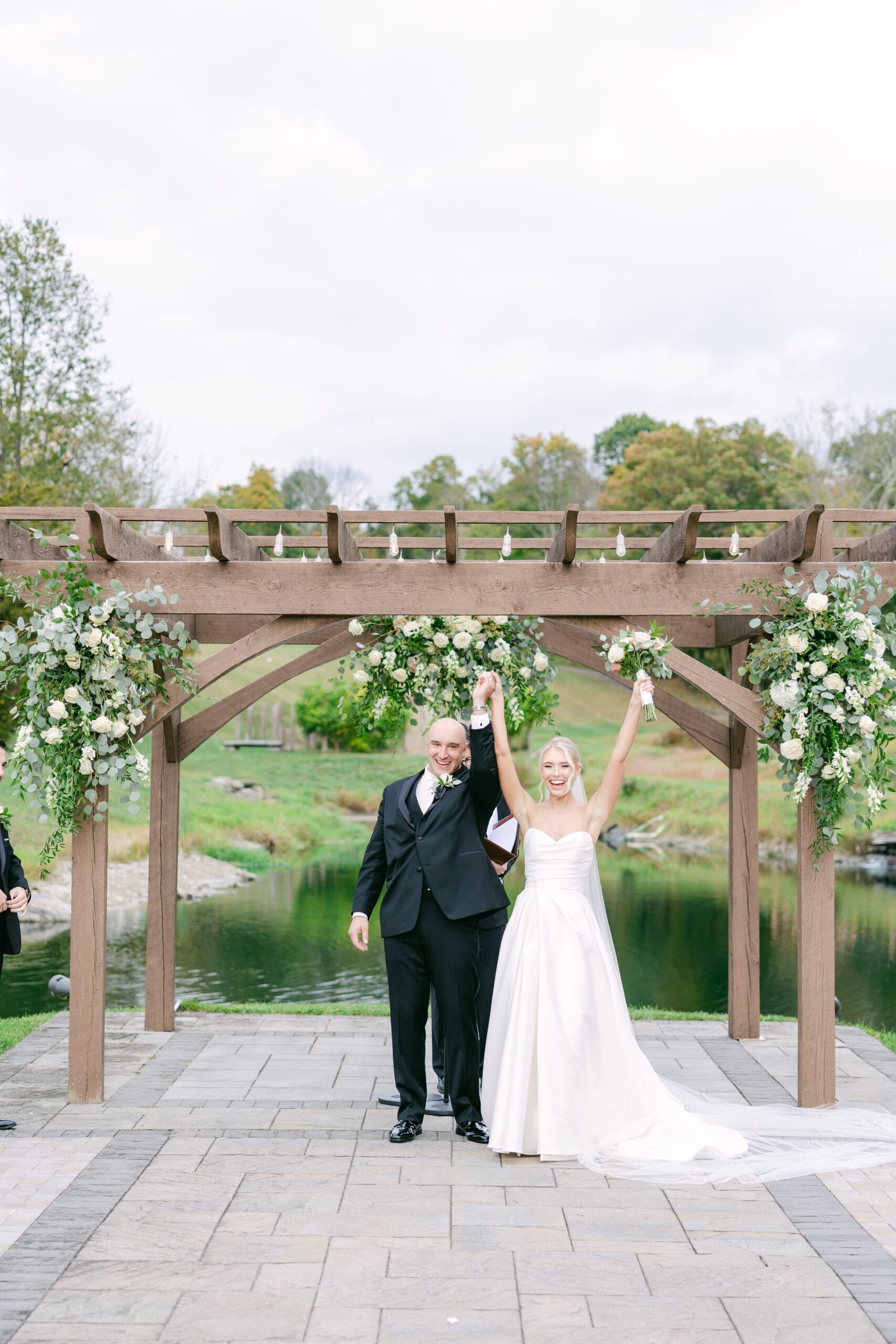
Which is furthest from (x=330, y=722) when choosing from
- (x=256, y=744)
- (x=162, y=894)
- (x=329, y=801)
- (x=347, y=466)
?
(x=162, y=894)

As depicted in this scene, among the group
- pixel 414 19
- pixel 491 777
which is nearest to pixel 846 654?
pixel 491 777

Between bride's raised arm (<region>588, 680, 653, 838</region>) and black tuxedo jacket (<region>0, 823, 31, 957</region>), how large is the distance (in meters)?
2.31

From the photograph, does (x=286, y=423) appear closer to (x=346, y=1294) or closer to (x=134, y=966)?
(x=134, y=966)

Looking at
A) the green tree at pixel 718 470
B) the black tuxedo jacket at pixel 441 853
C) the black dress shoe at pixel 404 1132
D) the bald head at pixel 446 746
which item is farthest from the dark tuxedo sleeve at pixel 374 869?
the green tree at pixel 718 470

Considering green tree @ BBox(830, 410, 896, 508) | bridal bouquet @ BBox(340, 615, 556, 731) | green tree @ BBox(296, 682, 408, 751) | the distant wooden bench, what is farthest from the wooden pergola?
green tree @ BBox(830, 410, 896, 508)

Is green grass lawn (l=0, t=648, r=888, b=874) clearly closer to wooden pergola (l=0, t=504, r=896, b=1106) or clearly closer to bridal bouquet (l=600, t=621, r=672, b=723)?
wooden pergola (l=0, t=504, r=896, b=1106)

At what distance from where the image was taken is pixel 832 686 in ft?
16.1

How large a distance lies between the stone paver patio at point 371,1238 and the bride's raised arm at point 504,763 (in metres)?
1.29

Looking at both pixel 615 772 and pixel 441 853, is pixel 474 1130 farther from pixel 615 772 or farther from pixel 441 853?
pixel 615 772

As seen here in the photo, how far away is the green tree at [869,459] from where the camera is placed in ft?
93.6

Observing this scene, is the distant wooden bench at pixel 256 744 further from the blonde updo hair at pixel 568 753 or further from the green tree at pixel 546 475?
the blonde updo hair at pixel 568 753

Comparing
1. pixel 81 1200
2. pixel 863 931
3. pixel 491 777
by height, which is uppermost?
pixel 491 777

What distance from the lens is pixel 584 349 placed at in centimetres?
4278

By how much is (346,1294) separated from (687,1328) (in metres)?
0.88
